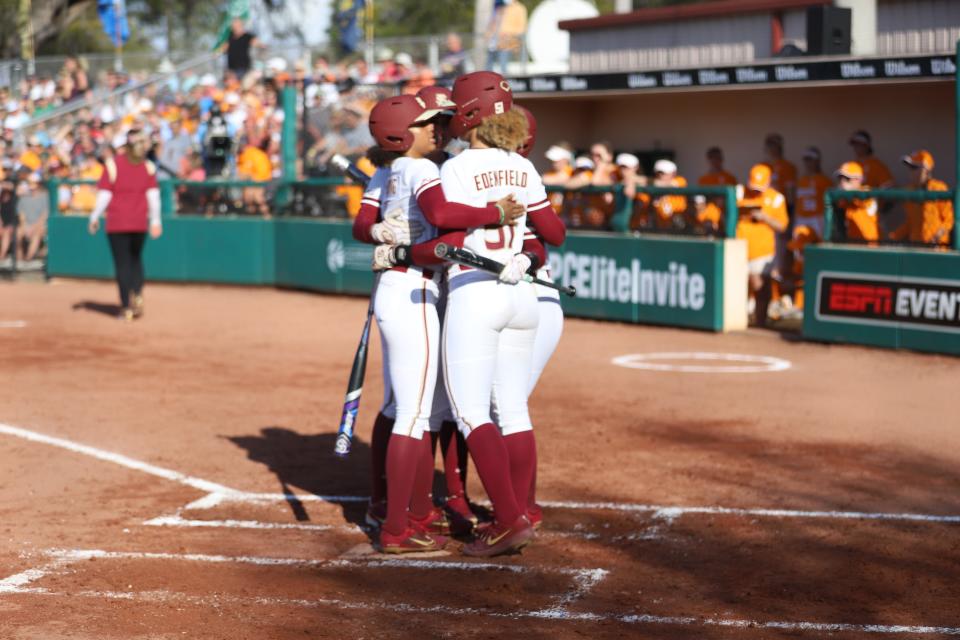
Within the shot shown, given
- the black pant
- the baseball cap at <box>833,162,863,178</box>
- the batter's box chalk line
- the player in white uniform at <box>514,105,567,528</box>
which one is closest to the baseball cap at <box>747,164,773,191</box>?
the baseball cap at <box>833,162,863,178</box>

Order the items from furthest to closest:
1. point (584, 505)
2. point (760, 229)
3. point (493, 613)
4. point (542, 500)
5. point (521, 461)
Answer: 1. point (760, 229)
2. point (542, 500)
3. point (584, 505)
4. point (521, 461)
5. point (493, 613)

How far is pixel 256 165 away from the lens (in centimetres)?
2077

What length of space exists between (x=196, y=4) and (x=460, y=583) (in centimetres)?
4565

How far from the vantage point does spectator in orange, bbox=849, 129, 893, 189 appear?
50.9 feet

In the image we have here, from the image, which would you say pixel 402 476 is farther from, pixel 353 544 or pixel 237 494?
pixel 237 494

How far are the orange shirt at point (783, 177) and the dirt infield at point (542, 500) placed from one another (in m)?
3.34

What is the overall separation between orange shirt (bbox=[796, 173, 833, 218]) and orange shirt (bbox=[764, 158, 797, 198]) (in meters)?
0.36

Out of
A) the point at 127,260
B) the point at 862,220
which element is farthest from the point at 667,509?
the point at 127,260

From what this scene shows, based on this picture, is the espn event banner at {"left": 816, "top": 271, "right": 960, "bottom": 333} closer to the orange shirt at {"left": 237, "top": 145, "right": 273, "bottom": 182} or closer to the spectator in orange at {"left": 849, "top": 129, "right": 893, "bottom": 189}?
the spectator in orange at {"left": 849, "top": 129, "right": 893, "bottom": 189}

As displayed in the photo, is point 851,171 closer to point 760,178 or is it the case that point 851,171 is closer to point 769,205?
point 769,205

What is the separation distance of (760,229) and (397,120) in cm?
960

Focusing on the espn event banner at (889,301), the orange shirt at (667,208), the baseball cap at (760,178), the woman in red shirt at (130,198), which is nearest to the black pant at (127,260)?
the woman in red shirt at (130,198)

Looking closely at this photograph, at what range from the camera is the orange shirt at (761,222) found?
50.6 ft

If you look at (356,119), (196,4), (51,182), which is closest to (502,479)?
(356,119)
